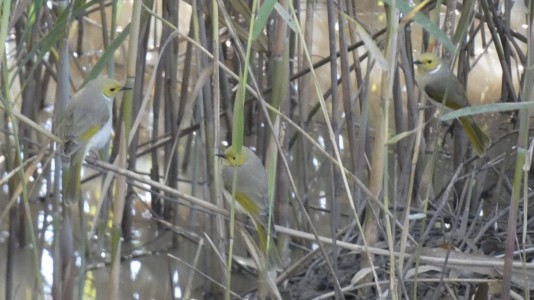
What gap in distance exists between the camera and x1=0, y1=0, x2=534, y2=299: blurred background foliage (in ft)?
6.63

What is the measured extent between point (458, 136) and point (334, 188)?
0.80 metres

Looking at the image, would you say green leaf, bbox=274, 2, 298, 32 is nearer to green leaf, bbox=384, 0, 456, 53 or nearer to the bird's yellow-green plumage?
green leaf, bbox=384, 0, 456, 53

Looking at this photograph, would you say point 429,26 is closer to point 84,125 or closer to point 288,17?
point 288,17

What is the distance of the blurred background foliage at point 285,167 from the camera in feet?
6.63

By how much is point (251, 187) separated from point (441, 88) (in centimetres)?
59

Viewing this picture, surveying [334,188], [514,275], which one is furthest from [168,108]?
[514,275]

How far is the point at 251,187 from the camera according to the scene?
101 inches

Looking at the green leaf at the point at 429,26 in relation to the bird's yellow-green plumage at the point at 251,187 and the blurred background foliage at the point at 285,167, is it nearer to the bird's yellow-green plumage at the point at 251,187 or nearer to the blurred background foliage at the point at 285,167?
the blurred background foliage at the point at 285,167

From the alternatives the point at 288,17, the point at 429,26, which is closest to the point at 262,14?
the point at 288,17

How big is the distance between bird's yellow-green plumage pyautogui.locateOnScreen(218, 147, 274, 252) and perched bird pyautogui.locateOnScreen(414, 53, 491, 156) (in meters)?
0.49

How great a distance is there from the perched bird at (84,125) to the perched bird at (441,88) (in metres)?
0.81

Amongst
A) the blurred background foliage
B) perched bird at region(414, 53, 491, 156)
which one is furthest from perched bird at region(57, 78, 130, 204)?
perched bird at region(414, 53, 491, 156)

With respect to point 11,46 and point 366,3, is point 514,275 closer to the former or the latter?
point 366,3

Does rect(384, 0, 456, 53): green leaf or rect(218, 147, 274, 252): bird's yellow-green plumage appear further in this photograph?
rect(218, 147, 274, 252): bird's yellow-green plumage
